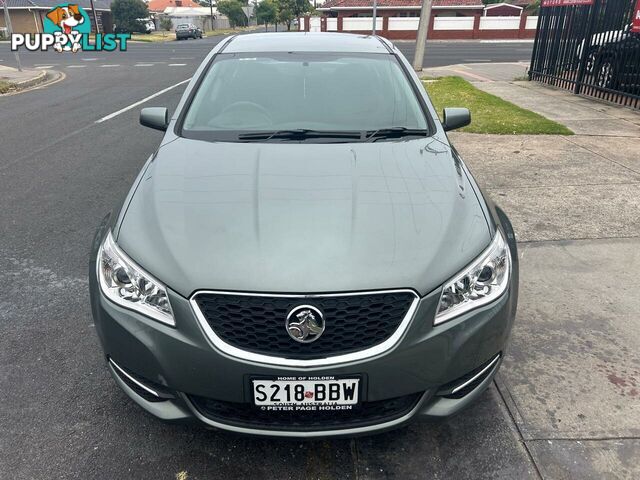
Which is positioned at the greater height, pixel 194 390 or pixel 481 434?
pixel 194 390

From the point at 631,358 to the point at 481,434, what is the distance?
1.10 metres

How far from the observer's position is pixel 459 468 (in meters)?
2.18

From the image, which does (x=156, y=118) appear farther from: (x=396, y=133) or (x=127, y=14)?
(x=127, y=14)

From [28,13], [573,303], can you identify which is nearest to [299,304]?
[573,303]

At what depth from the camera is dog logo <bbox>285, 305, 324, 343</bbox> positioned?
1836 mm

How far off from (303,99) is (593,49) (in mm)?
9404

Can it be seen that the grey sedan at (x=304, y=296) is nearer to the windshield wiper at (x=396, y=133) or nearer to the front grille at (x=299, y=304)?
the front grille at (x=299, y=304)

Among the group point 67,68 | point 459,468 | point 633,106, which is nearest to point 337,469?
point 459,468

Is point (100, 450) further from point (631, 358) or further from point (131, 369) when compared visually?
point (631, 358)

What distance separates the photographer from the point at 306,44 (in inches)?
149

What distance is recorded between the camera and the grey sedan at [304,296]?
1856 mm

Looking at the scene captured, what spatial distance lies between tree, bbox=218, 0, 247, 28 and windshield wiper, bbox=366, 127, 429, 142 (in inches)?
3188

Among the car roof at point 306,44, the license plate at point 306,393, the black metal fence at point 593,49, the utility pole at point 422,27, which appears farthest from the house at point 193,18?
the license plate at point 306,393

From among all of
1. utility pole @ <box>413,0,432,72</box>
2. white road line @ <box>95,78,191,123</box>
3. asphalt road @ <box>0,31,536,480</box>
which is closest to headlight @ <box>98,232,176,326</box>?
asphalt road @ <box>0,31,536,480</box>
